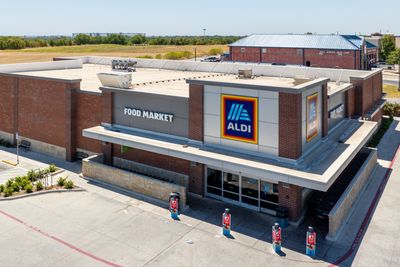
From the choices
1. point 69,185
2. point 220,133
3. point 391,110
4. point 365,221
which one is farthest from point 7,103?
point 391,110

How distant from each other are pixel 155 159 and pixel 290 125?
33.2 ft

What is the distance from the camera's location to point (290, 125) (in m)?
20.9

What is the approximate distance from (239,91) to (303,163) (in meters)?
5.37

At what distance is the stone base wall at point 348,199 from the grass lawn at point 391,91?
136 ft

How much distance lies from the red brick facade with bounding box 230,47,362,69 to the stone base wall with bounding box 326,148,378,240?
5745 cm

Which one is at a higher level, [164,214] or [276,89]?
[276,89]

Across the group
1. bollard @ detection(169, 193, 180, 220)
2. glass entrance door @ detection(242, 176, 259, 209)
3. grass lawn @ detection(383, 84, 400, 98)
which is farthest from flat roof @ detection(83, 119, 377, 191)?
grass lawn @ detection(383, 84, 400, 98)

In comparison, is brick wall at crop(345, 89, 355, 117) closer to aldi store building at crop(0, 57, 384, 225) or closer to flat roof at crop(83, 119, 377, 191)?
aldi store building at crop(0, 57, 384, 225)

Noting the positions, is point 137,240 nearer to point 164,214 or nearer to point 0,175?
point 164,214

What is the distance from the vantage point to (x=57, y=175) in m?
29.3

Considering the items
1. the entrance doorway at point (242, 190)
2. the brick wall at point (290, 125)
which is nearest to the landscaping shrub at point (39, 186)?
the entrance doorway at point (242, 190)

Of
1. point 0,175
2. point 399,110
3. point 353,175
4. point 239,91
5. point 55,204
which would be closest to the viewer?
point 239,91

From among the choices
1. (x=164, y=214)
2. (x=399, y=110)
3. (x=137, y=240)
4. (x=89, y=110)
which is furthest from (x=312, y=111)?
(x=399, y=110)

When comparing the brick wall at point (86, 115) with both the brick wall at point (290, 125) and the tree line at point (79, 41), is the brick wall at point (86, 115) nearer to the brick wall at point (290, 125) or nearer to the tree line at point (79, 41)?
the brick wall at point (290, 125)
